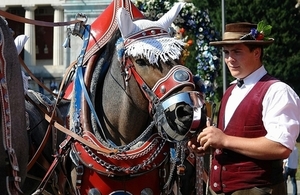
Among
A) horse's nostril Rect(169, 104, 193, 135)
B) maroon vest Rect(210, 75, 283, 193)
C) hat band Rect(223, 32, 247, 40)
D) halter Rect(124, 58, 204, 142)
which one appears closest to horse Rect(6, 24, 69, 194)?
halter Rect(124, 58, 204, 142)

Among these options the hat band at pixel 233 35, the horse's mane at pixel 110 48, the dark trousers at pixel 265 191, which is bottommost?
the dark trousers at pixel 265 191

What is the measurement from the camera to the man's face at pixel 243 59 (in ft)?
13.4

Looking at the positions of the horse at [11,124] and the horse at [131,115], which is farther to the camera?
the horse at [131,115]

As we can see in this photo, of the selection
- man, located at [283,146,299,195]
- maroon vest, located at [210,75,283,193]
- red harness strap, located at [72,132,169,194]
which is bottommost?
man, located at [283,146,299,195]

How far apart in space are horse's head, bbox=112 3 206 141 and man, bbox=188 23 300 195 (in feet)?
1.11

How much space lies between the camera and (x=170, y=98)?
15.4 feet

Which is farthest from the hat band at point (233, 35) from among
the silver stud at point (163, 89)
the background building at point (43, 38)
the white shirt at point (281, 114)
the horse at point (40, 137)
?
the background building at point (43, 38)

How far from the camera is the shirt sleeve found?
3.80 m

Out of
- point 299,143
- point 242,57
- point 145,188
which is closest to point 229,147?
point 242,57

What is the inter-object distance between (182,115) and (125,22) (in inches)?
33.4

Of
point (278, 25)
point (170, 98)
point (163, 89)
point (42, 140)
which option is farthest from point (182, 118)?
point (278, 25)

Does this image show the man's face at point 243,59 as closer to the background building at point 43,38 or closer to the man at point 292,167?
the man at point 292,167

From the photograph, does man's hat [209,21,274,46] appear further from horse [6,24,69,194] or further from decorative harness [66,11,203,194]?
horse [6,24,69,194]

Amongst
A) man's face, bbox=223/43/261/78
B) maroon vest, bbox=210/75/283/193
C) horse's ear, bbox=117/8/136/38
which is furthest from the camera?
horse's ear, bbox=117/8/136/38
